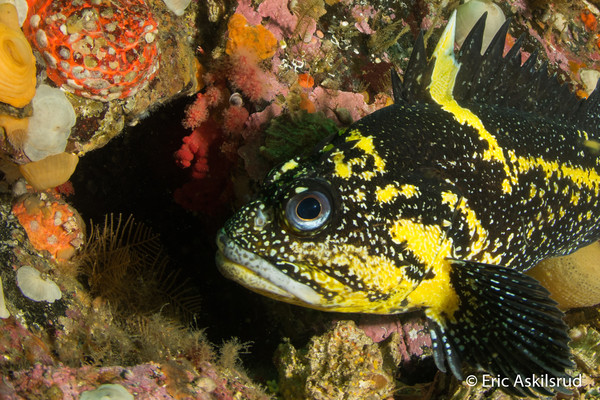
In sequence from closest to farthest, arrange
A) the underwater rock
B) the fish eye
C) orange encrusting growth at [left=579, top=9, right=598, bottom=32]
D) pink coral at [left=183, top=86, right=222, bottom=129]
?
the underwater rock → the fish eye → pink coral at [left=183, top=86, right=222, bottom=129] → orange encrusting growth at [left=579, top=9, right=598, bottom=32]

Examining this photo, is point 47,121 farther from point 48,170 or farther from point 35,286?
point 35,286

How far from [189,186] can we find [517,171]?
351 cm

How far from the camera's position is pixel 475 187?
3.17 m

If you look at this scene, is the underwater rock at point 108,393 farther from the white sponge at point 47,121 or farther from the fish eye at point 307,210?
the white sponge at point 47,121

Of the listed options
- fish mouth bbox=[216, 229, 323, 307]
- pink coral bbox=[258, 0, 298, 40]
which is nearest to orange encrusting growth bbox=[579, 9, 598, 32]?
pink coral bbox=[258, 0, 298, 40]

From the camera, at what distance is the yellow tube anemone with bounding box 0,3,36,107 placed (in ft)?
10.0

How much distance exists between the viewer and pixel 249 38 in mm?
3998

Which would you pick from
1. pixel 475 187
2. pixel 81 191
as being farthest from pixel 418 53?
pixel 81 191

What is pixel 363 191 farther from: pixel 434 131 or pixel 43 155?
pixel 43 155

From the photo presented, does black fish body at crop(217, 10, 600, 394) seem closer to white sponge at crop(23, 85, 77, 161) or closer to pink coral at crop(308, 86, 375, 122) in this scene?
pink coral at crop(308, 86, 375, 122)

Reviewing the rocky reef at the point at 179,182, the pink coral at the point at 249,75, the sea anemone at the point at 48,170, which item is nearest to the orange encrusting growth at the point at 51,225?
the rocky reef at the point at 179,182

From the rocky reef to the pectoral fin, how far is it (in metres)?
0.72

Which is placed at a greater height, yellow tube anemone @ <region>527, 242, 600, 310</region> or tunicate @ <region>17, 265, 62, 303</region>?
yellow tube anemone @ <region>527, 242, 600, 310</region>

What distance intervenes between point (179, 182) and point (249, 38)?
253cm
